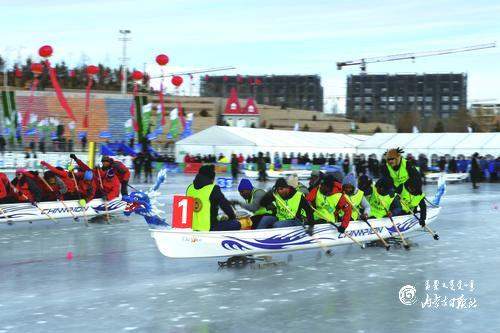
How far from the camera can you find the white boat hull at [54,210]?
1498 cm

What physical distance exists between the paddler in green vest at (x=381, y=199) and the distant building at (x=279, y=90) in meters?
136

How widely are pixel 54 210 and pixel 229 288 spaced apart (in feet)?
25.8

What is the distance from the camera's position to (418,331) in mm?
7070

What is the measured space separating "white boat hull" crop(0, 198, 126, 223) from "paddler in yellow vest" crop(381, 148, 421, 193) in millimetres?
7068

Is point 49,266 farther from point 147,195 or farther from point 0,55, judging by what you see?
point 0,55

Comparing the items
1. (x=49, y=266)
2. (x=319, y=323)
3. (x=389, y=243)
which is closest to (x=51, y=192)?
(x=49, y=266)

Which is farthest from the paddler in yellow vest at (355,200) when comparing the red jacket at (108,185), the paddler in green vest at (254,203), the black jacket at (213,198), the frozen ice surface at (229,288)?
the red jacket at (108,185)

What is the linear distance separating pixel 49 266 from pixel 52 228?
5.28 metres

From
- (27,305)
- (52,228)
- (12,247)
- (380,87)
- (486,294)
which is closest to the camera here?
(27,305)

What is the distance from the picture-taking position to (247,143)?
151 ft

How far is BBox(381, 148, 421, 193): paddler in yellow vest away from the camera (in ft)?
42.5

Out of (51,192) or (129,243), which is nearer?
(129,243)

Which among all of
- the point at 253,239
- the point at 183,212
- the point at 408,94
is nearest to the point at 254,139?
the point at 253,239

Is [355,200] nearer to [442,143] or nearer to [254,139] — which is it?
[442,143]
